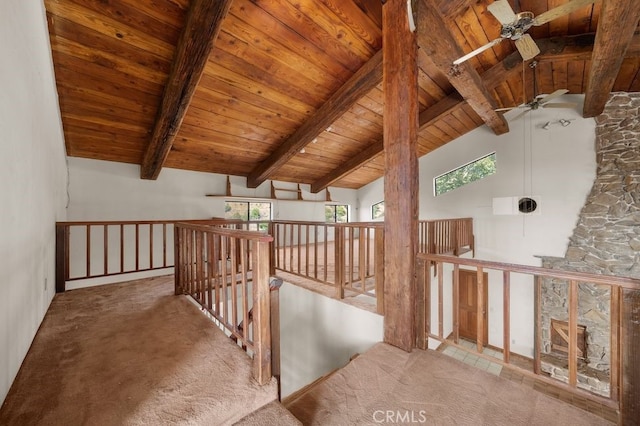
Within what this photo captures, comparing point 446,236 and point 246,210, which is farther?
point 246,210

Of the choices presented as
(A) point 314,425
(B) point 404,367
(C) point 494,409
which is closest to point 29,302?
(A) point 314,425

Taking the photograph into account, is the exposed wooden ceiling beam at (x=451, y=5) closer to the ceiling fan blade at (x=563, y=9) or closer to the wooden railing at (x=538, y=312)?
the ceiling fan blade at (x=563, y=9)

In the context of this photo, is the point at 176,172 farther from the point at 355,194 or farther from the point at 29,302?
the point at 355,194

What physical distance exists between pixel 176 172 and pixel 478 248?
23.4 feet

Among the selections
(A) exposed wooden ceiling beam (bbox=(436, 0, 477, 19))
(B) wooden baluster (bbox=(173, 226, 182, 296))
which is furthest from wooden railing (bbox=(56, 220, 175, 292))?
(A) exposed wooden ceiling beam (bbox=(436, 0, 477, 19))

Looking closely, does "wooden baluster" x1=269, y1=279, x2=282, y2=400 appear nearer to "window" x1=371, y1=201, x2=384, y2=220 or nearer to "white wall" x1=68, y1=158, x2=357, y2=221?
"white wall" x1=68, y1=158, x2=357, y2=221

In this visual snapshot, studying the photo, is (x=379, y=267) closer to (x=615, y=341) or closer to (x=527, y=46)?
(x=615, y=341)

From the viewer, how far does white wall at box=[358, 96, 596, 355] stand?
504 centimetres

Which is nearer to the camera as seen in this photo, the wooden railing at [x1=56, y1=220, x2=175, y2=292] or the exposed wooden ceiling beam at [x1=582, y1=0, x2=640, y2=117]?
the exposed wooden ceiling beam at [x1=582, y1=0, x2=640, y2=117]

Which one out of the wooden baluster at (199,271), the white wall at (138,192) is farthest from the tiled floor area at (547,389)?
the white wall at (138,192)

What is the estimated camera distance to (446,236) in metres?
5.10

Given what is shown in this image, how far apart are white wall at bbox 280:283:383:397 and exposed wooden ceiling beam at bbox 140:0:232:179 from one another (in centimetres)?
280

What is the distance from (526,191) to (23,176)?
7635 mm

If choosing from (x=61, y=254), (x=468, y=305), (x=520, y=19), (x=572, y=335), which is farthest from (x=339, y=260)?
(x=468, y=305)
